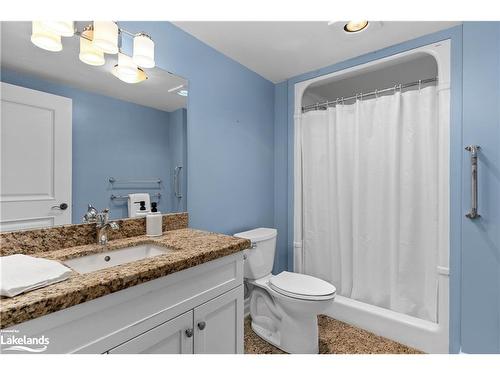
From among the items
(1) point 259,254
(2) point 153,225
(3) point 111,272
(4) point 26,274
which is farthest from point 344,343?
(4) point 26,274

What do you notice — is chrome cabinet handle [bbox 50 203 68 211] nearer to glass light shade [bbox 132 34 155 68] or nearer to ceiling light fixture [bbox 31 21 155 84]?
ceiling light fixture [bbox 31 21 155 84]

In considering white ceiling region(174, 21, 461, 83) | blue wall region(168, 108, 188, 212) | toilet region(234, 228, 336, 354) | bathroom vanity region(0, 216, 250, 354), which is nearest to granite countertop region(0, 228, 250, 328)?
bathroom vanity region(0, 216, 250, 354)

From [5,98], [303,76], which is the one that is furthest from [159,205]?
[303,76]

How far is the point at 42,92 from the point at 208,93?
0.98 metres

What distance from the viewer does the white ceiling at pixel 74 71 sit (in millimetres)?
979

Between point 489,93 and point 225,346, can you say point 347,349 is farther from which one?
point 489,93

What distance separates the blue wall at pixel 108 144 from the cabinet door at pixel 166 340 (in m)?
0.65

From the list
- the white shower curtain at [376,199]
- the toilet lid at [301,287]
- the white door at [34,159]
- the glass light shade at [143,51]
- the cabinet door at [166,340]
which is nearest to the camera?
the cabinet door at [166,340]

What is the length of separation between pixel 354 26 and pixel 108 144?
1.67 meters

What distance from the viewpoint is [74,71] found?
1135 millimetres

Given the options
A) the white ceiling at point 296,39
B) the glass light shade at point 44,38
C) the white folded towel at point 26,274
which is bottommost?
the white folded towel at point 26,274

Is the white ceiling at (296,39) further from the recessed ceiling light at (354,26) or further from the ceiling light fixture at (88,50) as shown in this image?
the ceiling light fixture at (88,50)

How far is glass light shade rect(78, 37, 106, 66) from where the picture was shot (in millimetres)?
1148

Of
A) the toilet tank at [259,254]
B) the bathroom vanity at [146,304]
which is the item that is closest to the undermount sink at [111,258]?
the bathroom vanity at [146,304]
